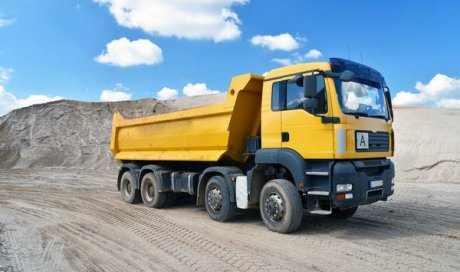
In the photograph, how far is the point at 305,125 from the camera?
7242 millimetres

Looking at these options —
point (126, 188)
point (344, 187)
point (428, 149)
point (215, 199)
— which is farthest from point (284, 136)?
point (428, 149)

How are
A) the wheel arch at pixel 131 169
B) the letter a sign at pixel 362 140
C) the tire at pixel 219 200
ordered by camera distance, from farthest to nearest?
1. the wheel arch at pixel 131 169
2. the tire at pixel 219 200
3. the letter a sign at pixel 362 140

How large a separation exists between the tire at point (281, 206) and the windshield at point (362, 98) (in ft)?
5.74

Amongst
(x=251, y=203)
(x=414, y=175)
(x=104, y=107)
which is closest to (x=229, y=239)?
(x=251, y=203)

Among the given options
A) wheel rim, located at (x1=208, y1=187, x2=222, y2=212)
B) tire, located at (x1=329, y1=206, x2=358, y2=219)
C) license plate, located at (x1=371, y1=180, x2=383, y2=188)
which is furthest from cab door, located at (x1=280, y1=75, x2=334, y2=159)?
tire, located at (x1=329, y1=206, x2=358, y2=219)

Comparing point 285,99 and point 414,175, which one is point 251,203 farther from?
point 414,175

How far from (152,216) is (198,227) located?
81.2 inches

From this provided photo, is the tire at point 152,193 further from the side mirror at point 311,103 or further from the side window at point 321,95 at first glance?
the side window at point 321,95

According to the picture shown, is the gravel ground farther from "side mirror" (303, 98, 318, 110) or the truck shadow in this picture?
"side mirror" (303, 98, 318, 110)

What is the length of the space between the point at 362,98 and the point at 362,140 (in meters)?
0.83

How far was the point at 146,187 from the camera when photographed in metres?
11.8

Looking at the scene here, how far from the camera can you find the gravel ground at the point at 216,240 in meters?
5.76

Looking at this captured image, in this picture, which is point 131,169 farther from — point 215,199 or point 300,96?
point 300,96

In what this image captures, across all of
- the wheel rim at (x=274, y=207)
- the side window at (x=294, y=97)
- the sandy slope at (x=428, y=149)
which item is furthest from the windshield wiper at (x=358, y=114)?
the sandy slope at (x=428, y=149)
